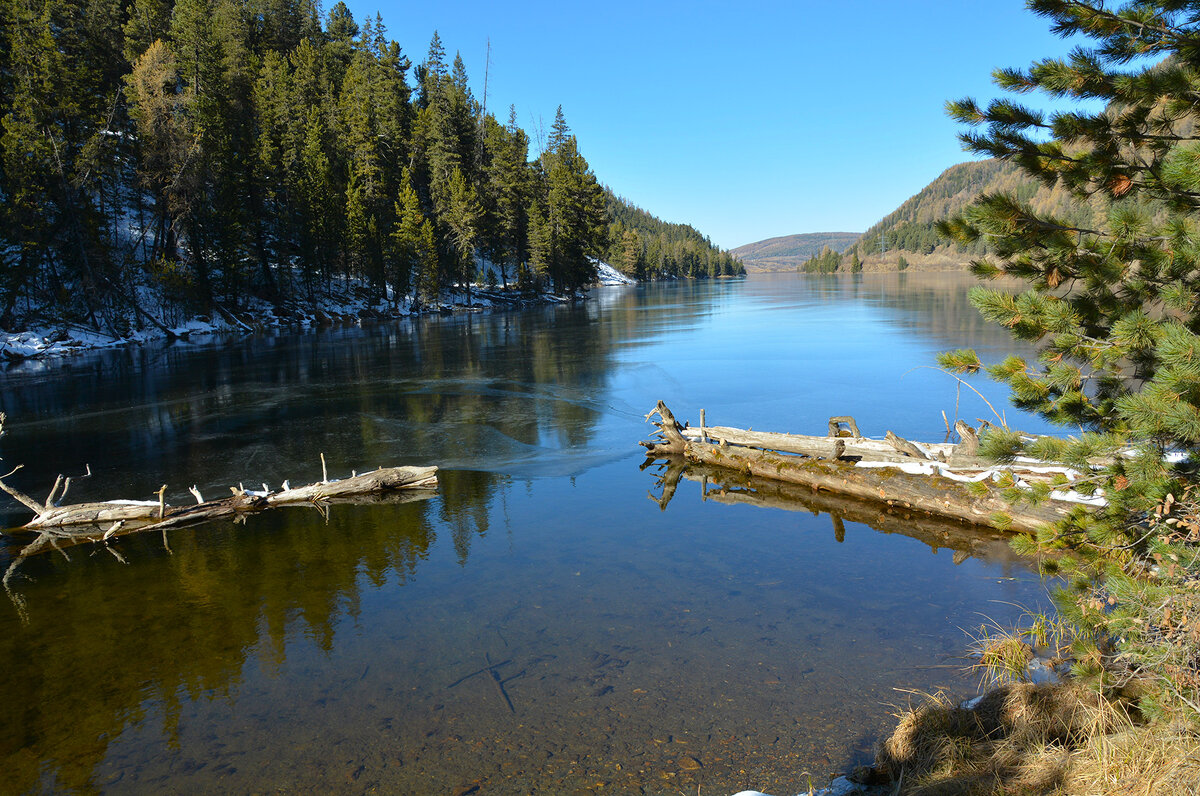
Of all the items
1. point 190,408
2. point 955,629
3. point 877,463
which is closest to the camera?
point 955,629

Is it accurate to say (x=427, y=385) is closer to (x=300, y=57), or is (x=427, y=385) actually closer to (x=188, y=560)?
(x=188, y=560)

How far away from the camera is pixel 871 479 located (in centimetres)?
1258

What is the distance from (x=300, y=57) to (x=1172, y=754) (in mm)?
79401

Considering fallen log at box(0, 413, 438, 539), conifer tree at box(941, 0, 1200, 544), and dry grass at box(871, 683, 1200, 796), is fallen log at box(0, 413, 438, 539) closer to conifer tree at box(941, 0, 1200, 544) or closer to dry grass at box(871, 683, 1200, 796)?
dry grass at box(871, 683, 1200, 796)

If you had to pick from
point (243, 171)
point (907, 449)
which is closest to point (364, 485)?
point (907, 449)

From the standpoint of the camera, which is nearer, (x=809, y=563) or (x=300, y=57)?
(x=809, y=563)

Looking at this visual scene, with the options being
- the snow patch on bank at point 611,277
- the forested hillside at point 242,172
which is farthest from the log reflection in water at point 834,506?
the snow patch on bank at point 611,277

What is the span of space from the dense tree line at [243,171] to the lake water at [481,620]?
89.5ft

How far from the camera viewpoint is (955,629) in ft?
26.7

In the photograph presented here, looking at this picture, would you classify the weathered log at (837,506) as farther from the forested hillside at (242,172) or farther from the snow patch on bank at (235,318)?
the forested hillside at (242,172)

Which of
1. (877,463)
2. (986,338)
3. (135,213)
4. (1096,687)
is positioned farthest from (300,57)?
(1096,687)

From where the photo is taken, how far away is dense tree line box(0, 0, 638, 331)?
128ft

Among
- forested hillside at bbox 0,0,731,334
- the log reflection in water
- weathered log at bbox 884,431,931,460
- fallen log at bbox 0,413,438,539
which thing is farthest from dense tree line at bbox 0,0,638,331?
weathered log at bbox 884,431,931,460

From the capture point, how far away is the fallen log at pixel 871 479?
10.6 metres
